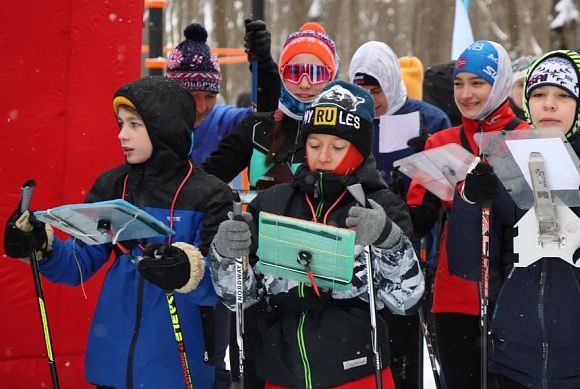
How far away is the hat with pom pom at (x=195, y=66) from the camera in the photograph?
20.9ft

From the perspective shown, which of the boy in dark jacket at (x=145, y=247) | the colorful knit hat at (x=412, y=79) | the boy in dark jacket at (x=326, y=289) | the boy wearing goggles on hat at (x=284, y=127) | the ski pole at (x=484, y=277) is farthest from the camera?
the colorful knit hat at (x=412, y=79)

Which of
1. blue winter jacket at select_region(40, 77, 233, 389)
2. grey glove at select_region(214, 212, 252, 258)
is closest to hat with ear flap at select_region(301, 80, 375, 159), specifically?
blue winter jacket at select_region(40, 77, 233, 389)

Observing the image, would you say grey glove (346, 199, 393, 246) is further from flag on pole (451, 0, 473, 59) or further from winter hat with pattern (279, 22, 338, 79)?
flag on pole (451, 0, 473, 59)

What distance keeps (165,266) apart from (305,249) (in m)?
0.52

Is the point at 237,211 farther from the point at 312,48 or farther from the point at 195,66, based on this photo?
the point at 195,66

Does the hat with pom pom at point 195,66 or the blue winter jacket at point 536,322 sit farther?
the hat with pom pom at point 195,66

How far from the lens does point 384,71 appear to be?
6.36m

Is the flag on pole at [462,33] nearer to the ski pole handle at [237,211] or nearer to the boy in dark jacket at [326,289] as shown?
the boy in dark jacket at [326,289]

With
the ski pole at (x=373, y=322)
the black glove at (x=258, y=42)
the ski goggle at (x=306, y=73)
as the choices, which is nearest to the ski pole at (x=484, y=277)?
the ski pole at (x=373, y=322)

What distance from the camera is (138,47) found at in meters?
5.84

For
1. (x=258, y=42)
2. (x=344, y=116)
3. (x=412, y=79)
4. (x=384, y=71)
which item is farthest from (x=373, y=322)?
(x=412, y=79)

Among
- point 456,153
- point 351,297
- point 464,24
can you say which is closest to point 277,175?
point 456,153

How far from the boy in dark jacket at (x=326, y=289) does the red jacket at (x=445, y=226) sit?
1.13m

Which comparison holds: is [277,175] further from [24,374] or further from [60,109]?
[24,374]
